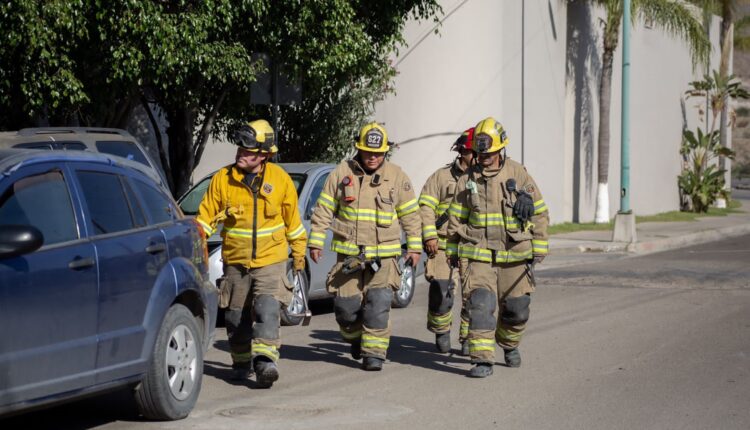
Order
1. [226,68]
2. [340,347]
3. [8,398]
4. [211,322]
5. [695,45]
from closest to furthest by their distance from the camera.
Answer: [8,398] → [211,322] → [340,347] → [226,68] → [695,45]

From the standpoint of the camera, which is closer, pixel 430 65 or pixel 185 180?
pixel 185 180

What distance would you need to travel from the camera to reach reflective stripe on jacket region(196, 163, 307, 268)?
28.1 ft

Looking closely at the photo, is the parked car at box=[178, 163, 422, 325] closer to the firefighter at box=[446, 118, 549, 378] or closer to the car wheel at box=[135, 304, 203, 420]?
the firefighter at box=[446, 118, 549, 378]

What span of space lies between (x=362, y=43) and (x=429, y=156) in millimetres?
9272

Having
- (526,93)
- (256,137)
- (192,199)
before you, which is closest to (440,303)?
(256,137)

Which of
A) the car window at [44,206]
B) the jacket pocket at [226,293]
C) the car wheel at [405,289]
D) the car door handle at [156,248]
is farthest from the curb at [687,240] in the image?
the car window at [44,206]

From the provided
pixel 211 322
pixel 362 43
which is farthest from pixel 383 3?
pixel 211 322

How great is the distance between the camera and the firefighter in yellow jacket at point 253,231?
8523 mm

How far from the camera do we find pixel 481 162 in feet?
30.3

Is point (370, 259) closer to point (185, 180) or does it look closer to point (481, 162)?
point (481, 162)

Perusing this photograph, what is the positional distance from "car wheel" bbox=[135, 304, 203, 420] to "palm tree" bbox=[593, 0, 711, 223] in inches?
858

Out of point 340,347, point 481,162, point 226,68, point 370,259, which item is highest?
point 226,68

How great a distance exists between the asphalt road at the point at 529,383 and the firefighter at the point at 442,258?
25 cm

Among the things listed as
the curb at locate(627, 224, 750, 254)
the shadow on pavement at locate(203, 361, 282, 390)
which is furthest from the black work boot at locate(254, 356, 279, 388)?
the curb at locate(627, 224, 750, 254)
